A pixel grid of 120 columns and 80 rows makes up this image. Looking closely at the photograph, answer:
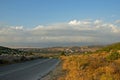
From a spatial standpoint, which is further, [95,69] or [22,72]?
[22,72]

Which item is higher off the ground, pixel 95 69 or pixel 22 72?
pixel 95 69

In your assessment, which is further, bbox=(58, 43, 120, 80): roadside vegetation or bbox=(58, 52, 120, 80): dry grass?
bbox=(58, 43, 120, 80): roadside vegetation

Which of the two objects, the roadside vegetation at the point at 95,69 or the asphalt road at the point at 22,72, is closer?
the roadside vegetation at the point at 95,69

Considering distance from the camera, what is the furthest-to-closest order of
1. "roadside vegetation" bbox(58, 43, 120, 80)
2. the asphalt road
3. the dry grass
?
1. the asphalt road
2. "roadside vegetation" bbox(58, 43, 120, 80)
3. the dry grass

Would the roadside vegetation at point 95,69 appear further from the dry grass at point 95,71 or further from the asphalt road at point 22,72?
the asphalt road at point 22,72

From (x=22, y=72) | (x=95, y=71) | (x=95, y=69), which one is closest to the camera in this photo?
(x=95, y=71)

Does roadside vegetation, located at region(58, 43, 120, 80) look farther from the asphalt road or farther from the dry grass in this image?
the asphalt road

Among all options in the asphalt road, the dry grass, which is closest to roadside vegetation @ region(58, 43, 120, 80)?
the dry grass

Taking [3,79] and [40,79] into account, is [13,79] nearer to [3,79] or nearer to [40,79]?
[3,79]

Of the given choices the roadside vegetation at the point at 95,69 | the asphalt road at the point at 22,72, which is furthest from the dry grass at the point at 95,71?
the asphalt road at the point at 22,72

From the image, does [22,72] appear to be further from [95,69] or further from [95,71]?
[95,71]

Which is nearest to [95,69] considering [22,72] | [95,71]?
[95,71]

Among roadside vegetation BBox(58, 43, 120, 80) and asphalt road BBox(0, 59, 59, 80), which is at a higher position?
roadside vegetation BBox(58, 43, 120, 80)

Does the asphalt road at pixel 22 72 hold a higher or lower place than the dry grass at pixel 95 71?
lower
